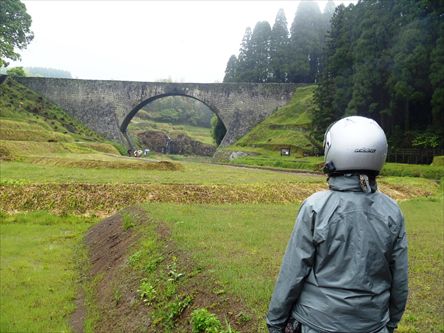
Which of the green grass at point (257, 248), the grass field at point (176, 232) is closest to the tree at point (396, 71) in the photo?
the grass field at point (176, 232)

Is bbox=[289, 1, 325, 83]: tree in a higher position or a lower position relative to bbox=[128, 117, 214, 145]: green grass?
higher

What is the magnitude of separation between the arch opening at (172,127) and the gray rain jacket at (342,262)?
225 ft

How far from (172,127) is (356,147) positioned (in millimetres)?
110706

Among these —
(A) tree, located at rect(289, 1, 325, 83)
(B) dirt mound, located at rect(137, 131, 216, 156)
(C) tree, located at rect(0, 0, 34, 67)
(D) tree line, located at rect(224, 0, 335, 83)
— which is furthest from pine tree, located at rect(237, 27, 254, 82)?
(C) tree, located at rect(0, 0, 34, 67)

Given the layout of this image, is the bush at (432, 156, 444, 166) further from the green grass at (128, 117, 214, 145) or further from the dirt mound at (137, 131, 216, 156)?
the green grass at (128, 117, 214, 145)

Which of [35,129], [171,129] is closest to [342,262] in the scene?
[35,129]

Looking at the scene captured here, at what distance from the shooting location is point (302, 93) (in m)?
66.0

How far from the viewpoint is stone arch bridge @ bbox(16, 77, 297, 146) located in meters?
68.4

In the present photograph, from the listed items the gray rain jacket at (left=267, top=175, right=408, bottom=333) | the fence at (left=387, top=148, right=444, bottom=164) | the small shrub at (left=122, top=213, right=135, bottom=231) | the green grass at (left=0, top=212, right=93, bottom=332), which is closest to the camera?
the gray rain jacket at (left=267, top=175, right=408, bottom=333)

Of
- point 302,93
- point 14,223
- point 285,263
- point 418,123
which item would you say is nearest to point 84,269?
point 14,223

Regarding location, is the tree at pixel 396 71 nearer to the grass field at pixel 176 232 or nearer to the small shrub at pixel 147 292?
the grass field at pixel 176 232

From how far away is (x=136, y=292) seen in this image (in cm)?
698

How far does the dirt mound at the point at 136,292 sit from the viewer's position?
18.5ft

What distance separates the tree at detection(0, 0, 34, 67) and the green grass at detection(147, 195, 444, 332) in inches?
1982
